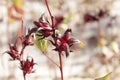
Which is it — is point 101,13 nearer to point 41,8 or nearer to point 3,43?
point 3,43

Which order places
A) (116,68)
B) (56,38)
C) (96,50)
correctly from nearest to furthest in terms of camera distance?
(56,38)
(116,68)
(96,50)

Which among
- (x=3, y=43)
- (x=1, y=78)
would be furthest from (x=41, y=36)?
(x=3, y=43)

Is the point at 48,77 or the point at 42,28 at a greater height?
the point at 48,77

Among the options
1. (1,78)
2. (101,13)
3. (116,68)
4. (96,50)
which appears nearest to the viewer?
(101,13)

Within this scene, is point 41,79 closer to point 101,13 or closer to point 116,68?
point 116,68

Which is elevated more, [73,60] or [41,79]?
[73,60]

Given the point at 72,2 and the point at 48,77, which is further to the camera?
the point at 72,2

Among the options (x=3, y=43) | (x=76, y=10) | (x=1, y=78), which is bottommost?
(x=1, y=78)

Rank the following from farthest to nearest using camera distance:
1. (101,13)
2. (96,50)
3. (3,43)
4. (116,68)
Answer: (96,50) → (3,43) → (116,68) → (101,13)

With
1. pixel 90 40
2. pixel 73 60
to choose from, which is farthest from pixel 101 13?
pixel 90 40
